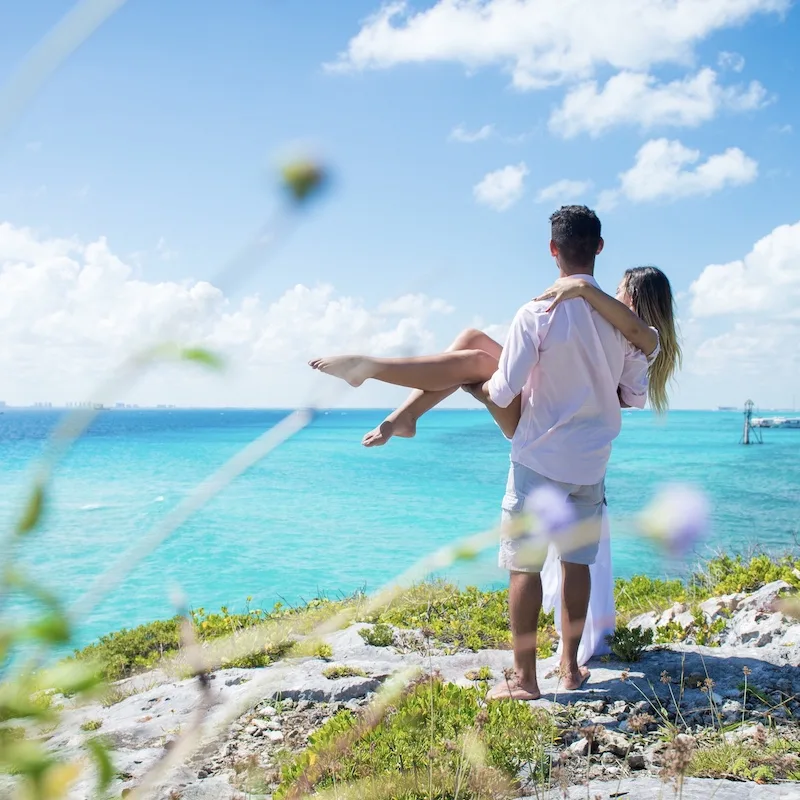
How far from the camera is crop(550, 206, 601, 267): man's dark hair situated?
363cm

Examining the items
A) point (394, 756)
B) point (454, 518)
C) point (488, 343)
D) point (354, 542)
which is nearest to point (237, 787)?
point (394, 756)

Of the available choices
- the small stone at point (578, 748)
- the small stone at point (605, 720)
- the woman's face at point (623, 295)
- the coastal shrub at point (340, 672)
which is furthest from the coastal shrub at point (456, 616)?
the woman's face at point (623, 295)

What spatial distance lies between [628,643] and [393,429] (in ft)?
6.10

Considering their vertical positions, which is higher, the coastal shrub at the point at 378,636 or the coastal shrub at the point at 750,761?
the coastal shrub at the point at 750,761

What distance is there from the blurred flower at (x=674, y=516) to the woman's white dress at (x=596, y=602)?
3.50m

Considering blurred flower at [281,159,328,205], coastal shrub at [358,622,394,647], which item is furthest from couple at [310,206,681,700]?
blurred flower at [281,159,328,205]

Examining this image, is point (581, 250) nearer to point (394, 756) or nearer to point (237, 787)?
point (394, 756)

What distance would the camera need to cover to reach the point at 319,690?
4.09 metres

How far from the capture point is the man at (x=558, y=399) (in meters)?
3.58

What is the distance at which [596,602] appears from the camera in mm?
4402

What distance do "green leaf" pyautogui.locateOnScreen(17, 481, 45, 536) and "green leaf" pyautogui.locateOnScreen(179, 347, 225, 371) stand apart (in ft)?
0.47

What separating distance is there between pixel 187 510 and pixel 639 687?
3826mm

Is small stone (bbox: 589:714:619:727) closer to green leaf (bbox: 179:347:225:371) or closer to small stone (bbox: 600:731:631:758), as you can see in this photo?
small stone (bbox: 600:731:631:758)

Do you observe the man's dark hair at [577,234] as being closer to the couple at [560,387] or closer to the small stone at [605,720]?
the couple at [560,387]
